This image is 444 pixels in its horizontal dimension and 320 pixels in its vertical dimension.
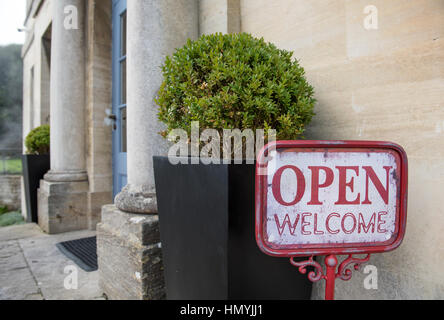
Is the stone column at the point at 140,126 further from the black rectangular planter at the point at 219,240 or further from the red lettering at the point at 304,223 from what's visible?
the red lettering at the point at 304,223

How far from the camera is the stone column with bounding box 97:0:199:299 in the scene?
217cm

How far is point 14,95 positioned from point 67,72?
3121 centimetres

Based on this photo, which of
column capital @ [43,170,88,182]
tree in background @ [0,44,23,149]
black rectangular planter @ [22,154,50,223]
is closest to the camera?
column capital @ [43,170,88,182]

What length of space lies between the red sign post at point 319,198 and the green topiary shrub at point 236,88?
488 mm

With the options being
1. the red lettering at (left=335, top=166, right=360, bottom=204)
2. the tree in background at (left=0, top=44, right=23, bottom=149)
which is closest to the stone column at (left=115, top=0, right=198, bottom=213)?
the red lettering at (left=335, top=166, right=360, bottom=204)

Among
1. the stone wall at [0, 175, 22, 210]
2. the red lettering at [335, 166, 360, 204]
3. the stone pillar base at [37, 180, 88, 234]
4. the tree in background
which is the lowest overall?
the stone wall at [0, 175, 22, 210]

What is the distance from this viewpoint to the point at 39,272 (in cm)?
286

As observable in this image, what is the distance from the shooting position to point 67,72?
444cm

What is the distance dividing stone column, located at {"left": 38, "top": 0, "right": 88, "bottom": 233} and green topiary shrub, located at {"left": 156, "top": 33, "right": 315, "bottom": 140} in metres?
3.44

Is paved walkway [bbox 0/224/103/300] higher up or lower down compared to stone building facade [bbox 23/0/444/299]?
lower down

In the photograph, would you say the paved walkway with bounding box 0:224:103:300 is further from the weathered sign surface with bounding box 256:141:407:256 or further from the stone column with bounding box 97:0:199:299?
the weathered sign surface with bounding box 256:141:407:256

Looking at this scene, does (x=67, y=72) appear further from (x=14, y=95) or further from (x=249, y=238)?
Result: (x=14, y=95)

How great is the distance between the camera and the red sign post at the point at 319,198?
0.98 metres
